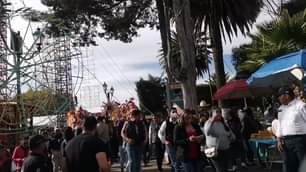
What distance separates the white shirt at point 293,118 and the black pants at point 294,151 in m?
0.11

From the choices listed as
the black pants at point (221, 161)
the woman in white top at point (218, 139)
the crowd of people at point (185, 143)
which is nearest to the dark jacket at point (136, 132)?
the crowd of people at point (185, 143)

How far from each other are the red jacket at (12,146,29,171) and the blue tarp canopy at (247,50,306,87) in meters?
5.25

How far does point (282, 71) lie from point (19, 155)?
20.3ft

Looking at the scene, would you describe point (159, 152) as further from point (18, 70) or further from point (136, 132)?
point (18, 70)

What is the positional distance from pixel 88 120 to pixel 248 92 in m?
14.3

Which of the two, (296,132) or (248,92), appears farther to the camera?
(248,92)

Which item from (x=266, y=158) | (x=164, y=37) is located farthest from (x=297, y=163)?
(x=164, y=37)

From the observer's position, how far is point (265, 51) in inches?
744

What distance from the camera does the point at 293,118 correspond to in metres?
9.46

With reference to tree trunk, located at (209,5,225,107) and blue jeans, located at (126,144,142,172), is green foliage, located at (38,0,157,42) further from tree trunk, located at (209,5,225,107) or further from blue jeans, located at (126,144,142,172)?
blue jeans, located at (126,144,142,172)

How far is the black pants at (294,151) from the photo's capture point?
941 centimetres

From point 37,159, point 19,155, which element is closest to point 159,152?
point 19,155

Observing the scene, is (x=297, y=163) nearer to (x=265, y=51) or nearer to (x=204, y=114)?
(x=204, y=114)

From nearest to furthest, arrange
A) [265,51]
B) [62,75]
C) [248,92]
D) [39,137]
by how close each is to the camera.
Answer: [39,137], [62,75], [265,51], [248,92]
